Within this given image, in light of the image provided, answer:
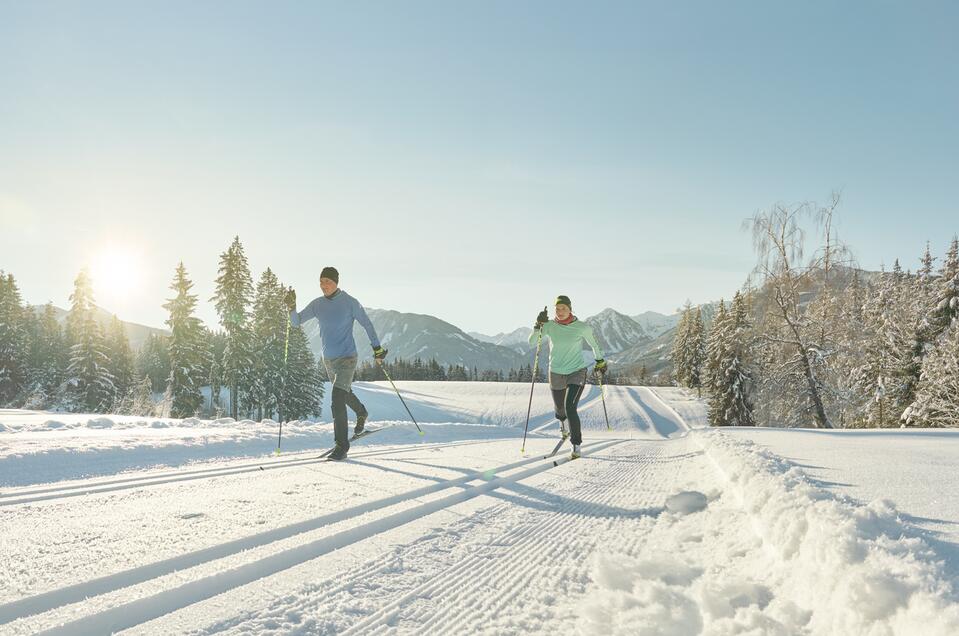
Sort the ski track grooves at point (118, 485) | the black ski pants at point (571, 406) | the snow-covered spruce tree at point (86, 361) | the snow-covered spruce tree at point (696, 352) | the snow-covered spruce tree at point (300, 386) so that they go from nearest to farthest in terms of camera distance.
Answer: the ski track grooves at point (118, 485), the black ski pants at point (571, 406), the snow-covered spruce tree at point (86, 361), the snow-covered spruce tree at point (300, 386), the snow-covered spruce tree at point (696, 352)

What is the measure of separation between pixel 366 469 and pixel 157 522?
7.59ft

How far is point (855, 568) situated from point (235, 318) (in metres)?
43.0

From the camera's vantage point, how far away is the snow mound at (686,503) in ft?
12.4

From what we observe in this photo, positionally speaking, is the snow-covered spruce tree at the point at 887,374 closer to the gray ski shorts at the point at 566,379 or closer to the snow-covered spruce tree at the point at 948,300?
the snow-covered spruce tree at the point at 948,300

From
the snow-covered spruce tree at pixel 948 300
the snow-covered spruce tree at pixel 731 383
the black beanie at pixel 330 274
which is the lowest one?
the snow-covered spruce tree at pixel 731 383

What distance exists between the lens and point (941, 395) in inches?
957

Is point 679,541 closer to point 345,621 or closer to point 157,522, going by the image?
point 345,621

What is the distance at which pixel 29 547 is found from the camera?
237 cm

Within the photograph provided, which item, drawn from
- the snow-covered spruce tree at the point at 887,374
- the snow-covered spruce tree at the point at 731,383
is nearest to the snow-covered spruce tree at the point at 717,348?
the snow-covered spruce tree at the point at 731,383

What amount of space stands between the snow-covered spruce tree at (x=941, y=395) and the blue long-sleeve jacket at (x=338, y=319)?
2610cm

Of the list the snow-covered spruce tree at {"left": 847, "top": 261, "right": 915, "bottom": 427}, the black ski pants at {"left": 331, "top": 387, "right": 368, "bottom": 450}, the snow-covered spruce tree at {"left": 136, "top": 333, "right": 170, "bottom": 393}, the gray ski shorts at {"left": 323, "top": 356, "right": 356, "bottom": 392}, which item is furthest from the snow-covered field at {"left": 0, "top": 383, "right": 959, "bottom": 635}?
the snow-covered spruce tree at {"left": 136, "top": 333, "right": 170, "bottom": 393}

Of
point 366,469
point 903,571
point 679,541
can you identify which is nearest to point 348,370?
point 366,469

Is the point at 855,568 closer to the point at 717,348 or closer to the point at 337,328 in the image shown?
the point at 337,328

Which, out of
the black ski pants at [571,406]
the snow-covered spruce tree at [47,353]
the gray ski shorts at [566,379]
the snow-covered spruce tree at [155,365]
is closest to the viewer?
the black ski pants at [571,406]
